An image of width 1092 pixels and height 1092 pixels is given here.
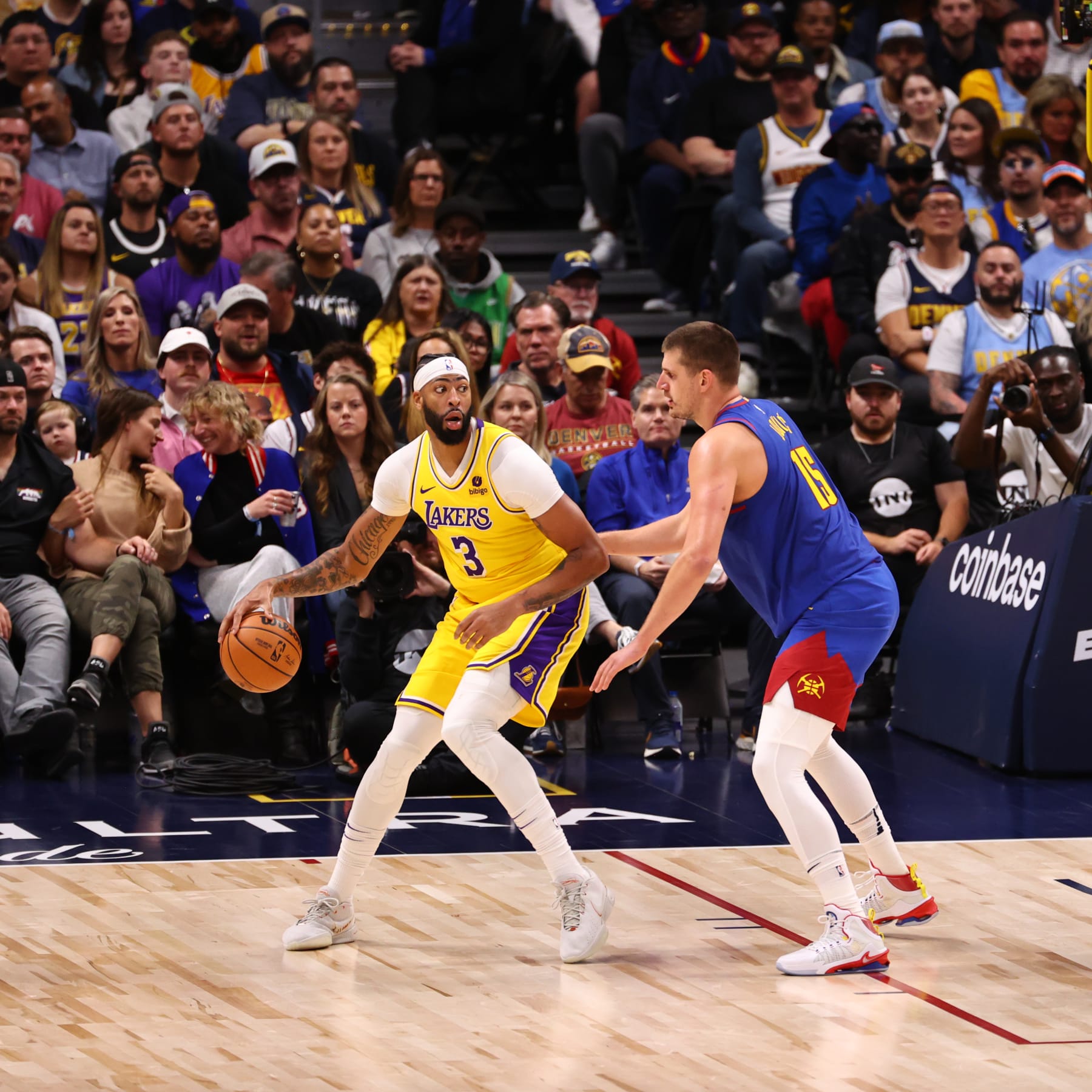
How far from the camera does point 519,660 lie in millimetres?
6039

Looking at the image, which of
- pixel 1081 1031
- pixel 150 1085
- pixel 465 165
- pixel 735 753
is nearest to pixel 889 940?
pixel 1081 1031

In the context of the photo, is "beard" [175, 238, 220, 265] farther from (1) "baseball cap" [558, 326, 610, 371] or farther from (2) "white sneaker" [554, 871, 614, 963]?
(2) "white sneaker" [554, 871, 614, 963]

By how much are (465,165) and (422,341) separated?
4964mm

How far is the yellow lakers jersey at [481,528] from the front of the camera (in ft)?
19.7

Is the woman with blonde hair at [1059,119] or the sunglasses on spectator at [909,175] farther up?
the woman with blonde hair at [1059,119]

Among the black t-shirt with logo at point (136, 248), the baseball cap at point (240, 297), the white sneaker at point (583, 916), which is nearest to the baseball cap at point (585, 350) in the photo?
the baseball cap at point (240, 297)

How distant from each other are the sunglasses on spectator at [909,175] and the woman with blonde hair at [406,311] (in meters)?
3.34

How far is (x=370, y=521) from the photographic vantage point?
6230mm

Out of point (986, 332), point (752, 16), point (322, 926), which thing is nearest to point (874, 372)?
point (986, 332)

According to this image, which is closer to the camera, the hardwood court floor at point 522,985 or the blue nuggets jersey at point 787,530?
the hardwood court floor at point 522,985

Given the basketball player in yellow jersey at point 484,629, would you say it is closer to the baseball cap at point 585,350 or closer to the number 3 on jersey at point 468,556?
the number 3 on jersey at point 468,556

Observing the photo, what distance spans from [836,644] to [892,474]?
4.68m

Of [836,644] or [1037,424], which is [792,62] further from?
[836,644]

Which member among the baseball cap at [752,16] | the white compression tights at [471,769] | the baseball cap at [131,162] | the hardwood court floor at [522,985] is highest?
the baseball cap at [752,16]
